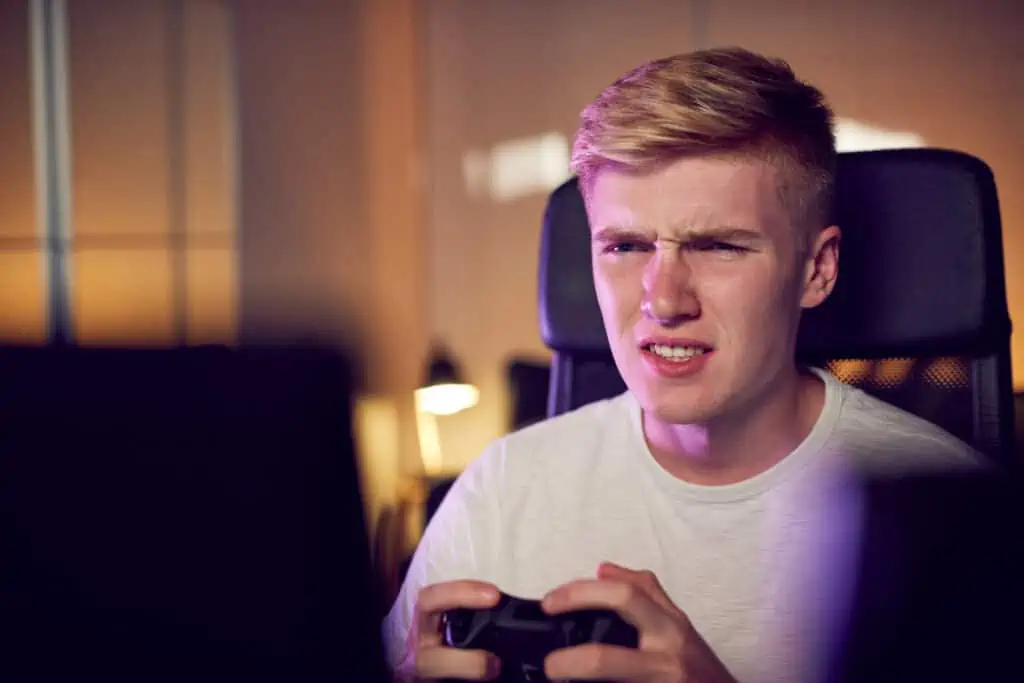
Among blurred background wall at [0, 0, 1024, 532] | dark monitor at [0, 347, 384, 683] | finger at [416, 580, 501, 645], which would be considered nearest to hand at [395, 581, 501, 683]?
finger at [416, 580, 501, 645]

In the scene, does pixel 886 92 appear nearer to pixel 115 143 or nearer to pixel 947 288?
pixel 947 288

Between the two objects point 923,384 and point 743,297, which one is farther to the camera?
point 923,384

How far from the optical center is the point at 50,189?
3203 millimetres

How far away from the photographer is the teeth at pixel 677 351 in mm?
1182

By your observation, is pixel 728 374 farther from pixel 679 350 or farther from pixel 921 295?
pixel 921 295

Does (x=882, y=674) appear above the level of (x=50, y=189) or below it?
below

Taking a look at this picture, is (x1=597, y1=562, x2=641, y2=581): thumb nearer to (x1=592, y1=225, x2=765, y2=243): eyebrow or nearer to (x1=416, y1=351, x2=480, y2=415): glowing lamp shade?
(x1=592, y1=225, x2=765, y2=243): eyebrow

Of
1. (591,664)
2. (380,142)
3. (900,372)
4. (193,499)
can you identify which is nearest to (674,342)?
(900,372)

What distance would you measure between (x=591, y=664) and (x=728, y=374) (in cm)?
49

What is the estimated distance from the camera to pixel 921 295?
48.2 inches

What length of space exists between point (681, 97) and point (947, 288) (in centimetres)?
42

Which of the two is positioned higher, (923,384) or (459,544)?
(923,384)

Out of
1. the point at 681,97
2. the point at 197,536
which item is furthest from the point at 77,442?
the point at 681,97

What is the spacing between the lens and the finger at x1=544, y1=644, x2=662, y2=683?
0.80 meters
